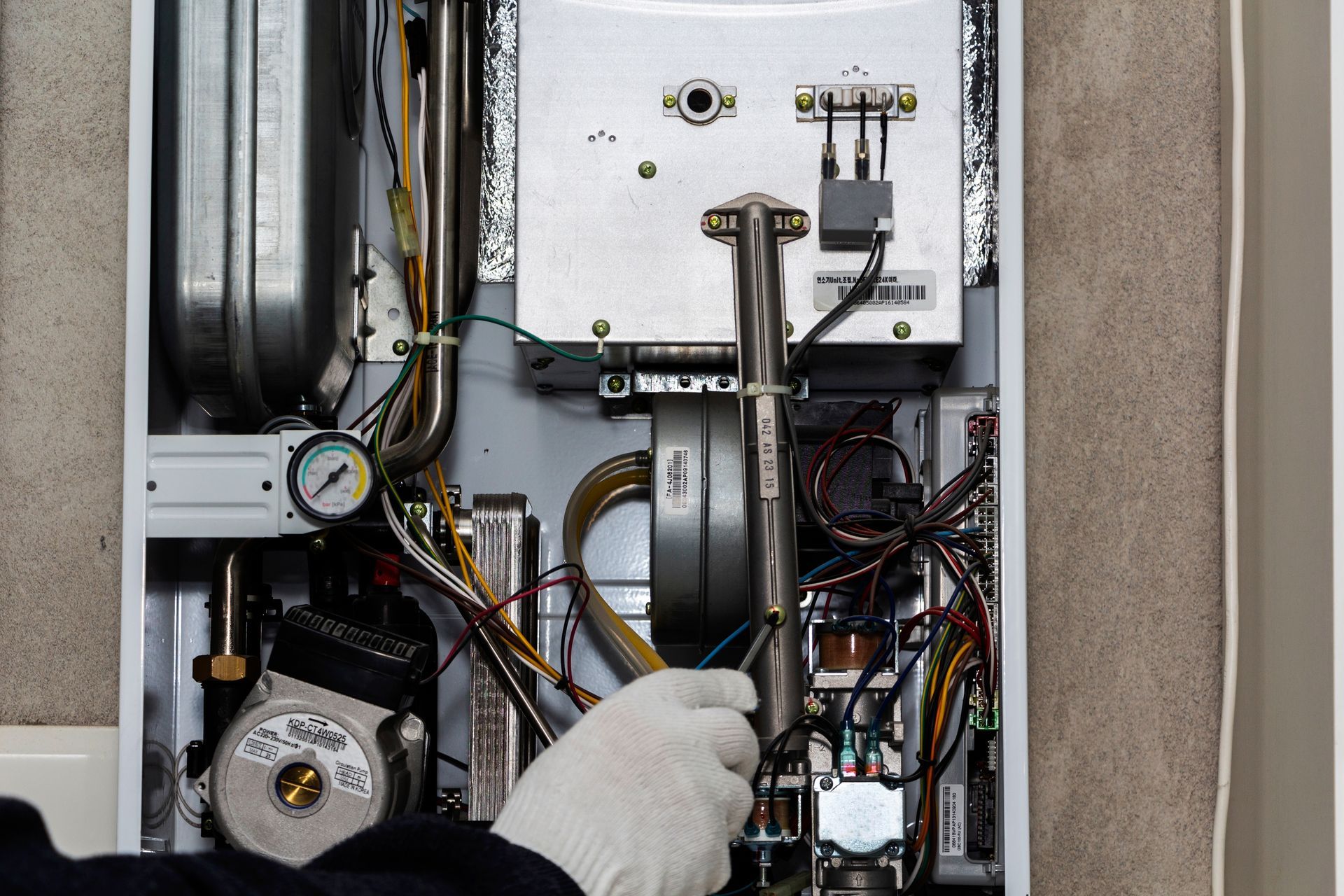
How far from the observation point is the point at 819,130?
1124mm

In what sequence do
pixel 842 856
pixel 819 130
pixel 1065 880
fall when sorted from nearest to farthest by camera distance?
pixel 842 856 → pixel 819 130 → pixel 1065 880

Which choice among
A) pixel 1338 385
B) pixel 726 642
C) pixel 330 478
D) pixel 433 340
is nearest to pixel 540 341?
pixel 433 340

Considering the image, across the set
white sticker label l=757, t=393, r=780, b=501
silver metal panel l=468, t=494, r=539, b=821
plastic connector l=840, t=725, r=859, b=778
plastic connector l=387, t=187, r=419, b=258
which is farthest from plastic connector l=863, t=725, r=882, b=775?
plastic connector l=387, t=187, r=419, b=258

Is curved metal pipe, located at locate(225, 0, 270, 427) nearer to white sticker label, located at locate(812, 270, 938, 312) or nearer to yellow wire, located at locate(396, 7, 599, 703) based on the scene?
yellow wire, located at locate(396, 7, 599, 703)

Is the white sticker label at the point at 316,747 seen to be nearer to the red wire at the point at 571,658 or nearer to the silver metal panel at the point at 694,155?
the red wire at the point at 571,658

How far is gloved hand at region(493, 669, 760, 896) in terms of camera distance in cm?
82

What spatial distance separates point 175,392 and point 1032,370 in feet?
3.43

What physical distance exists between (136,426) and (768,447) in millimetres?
618

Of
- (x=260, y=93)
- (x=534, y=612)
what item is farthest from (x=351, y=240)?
(x=534, y=612)

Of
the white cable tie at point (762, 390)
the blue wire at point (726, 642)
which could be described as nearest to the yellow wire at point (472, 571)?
the blue wire at point (726, 642)

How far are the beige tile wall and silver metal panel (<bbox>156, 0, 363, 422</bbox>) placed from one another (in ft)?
1.58

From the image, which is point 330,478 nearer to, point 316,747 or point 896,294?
point 316,747

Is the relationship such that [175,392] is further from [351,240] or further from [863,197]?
[863,197]

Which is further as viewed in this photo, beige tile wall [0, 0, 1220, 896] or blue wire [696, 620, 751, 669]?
beige tile wall [0, 0, 1220, 896]
